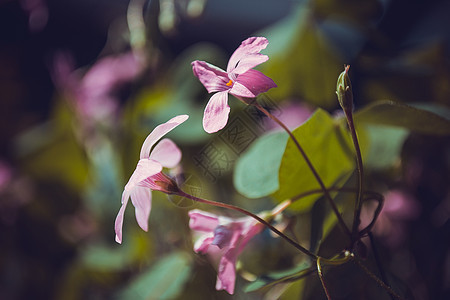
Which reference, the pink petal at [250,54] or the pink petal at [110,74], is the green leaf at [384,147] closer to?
the pink petal at [250,54]

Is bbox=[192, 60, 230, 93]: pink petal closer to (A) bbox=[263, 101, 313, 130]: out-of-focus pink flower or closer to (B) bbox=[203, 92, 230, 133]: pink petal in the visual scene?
(B) bbox=[203, 92, 230, 133]: pink petal

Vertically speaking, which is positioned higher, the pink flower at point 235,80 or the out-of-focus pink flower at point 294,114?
the pink flower at point 235,80

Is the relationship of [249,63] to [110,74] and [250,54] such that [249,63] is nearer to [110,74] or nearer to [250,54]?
[250,54]

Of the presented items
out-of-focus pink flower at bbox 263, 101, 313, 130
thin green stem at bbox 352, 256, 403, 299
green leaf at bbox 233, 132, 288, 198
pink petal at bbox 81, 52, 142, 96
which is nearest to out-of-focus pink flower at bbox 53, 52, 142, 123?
pink petal at bbox 81, 52, 142, 96

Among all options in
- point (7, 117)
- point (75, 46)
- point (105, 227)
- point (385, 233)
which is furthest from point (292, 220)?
point (75, 46)

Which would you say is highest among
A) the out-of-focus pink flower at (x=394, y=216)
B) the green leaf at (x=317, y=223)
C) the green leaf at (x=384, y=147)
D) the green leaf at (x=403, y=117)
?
the green leaf at (x=403, y=117)

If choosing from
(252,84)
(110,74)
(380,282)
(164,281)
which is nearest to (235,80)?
(252,84)

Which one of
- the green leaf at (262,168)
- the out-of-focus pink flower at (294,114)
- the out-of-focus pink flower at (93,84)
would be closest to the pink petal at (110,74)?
the out-of-focus pink flower at (93,84)

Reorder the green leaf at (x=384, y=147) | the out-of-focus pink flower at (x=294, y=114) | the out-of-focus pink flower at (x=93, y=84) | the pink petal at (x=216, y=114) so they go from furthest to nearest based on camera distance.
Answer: the out-of-focus pink flower at (x=93, y=84) → the out-of-focus pink flower at (x=294, y=114) → the green leaf at (x=384, y=147) → the pink petal at (x=216, y=114)
